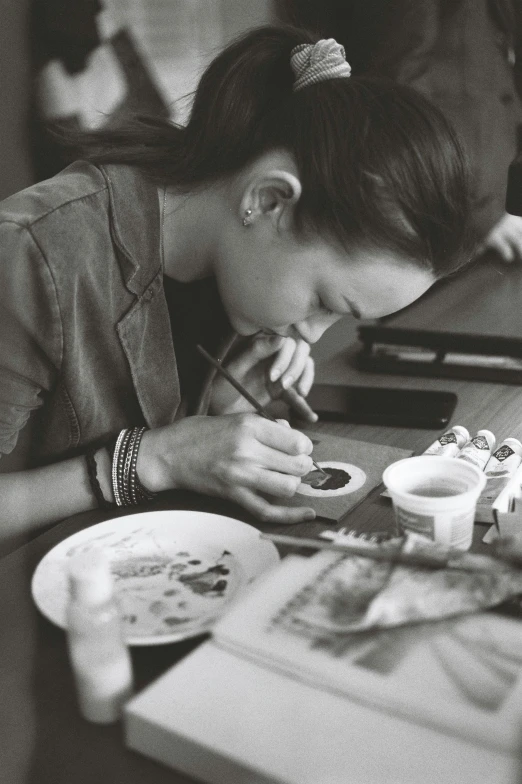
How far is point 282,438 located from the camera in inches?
36.2

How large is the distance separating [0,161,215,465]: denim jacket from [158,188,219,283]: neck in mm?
49

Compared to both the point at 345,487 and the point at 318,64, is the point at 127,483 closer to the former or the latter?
the point at 345,487

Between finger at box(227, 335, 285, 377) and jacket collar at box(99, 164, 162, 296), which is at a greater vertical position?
jacket collar at box(99, 164, 162, 296)

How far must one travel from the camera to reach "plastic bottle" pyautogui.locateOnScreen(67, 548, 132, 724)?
0.54 metres

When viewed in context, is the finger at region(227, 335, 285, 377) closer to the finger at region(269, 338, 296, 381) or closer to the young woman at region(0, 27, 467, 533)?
the finger at region(269, 338, 296, 381)

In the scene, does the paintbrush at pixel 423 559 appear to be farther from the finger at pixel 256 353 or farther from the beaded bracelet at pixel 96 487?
the finger at pixel 256 353

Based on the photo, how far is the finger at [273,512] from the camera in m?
0.85

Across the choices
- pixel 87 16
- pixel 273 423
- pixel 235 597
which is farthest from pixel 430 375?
pixel 87 16

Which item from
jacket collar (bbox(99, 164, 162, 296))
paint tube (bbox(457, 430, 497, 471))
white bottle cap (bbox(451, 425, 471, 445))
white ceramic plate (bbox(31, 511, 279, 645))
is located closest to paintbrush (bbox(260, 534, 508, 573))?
white ceramic plate (bbox(31, 511, 279, 645))

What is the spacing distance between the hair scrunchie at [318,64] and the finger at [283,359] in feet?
1.53

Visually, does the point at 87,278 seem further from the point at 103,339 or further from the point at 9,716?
the point at 9,716

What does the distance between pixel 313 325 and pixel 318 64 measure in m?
0.38

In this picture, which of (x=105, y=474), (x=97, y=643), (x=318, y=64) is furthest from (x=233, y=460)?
(x=318, y=64)

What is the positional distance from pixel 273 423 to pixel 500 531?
1.05 ft
